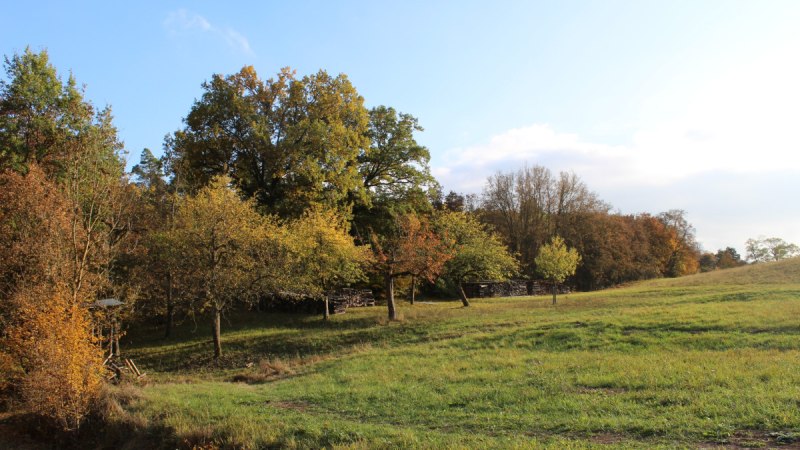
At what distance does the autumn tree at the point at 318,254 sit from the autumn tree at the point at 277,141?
3.23 meters

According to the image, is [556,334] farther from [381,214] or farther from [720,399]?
[381,214]

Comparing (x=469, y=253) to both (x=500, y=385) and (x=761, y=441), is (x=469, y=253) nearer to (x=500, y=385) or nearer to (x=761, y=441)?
(x=500, y=385)

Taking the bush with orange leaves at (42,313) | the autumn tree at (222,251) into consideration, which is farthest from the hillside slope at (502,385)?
the autumn tree at (222,251)

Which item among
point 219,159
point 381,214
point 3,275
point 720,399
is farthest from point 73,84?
point 720,399

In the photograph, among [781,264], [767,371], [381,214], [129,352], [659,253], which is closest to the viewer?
[767,371]

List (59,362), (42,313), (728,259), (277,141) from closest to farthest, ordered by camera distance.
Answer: (59,362), (42,313), (277,141), (728,259)

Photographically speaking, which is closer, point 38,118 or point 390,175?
point 38,118

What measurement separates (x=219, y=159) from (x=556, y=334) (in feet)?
80.1

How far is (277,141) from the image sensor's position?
3184cm

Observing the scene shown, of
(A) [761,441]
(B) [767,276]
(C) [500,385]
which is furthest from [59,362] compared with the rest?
(B) [767,276]

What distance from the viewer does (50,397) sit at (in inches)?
562

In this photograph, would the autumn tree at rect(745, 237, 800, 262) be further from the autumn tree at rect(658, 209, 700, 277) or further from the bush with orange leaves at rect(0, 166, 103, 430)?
the bush with orange leaves at rect(0, 166, 103, 430)

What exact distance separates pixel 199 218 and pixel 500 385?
61.2 feet

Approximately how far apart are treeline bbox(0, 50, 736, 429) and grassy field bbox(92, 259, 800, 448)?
9.91ft
